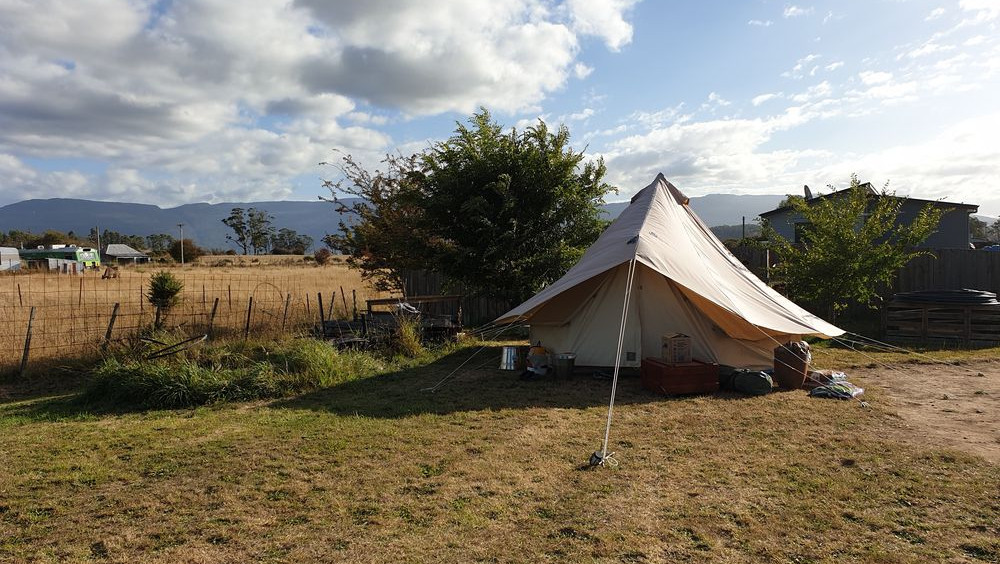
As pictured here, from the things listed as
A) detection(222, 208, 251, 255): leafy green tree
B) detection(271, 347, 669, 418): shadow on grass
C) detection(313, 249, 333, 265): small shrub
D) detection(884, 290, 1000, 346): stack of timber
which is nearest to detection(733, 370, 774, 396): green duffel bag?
detection(271, 347, 669, 418): shadow on grass

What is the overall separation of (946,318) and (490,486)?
10.6m

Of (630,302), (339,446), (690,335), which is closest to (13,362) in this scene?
(339,446)

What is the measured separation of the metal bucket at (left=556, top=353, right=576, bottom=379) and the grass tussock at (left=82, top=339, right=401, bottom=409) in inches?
109

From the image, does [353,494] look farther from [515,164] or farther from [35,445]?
[515,164]

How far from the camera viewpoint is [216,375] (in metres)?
7.51

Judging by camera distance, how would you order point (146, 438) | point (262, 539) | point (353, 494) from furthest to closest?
1. point (146, 438)
2. point (353, 494)
3. point (262, 539)

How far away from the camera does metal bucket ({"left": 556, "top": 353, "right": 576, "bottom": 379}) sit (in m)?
8.15

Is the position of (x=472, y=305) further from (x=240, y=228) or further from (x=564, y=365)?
(x=240, y=228)

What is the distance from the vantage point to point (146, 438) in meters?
5.76

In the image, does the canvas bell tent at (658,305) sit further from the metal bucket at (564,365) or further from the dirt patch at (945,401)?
the dirt patch at (945,401)

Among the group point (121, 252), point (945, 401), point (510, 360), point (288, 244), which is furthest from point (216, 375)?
point (288, 244)

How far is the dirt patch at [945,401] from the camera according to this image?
5.23 meters

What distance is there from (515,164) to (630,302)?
3927 millimetres

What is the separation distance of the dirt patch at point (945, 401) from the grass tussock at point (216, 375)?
22.5ft
